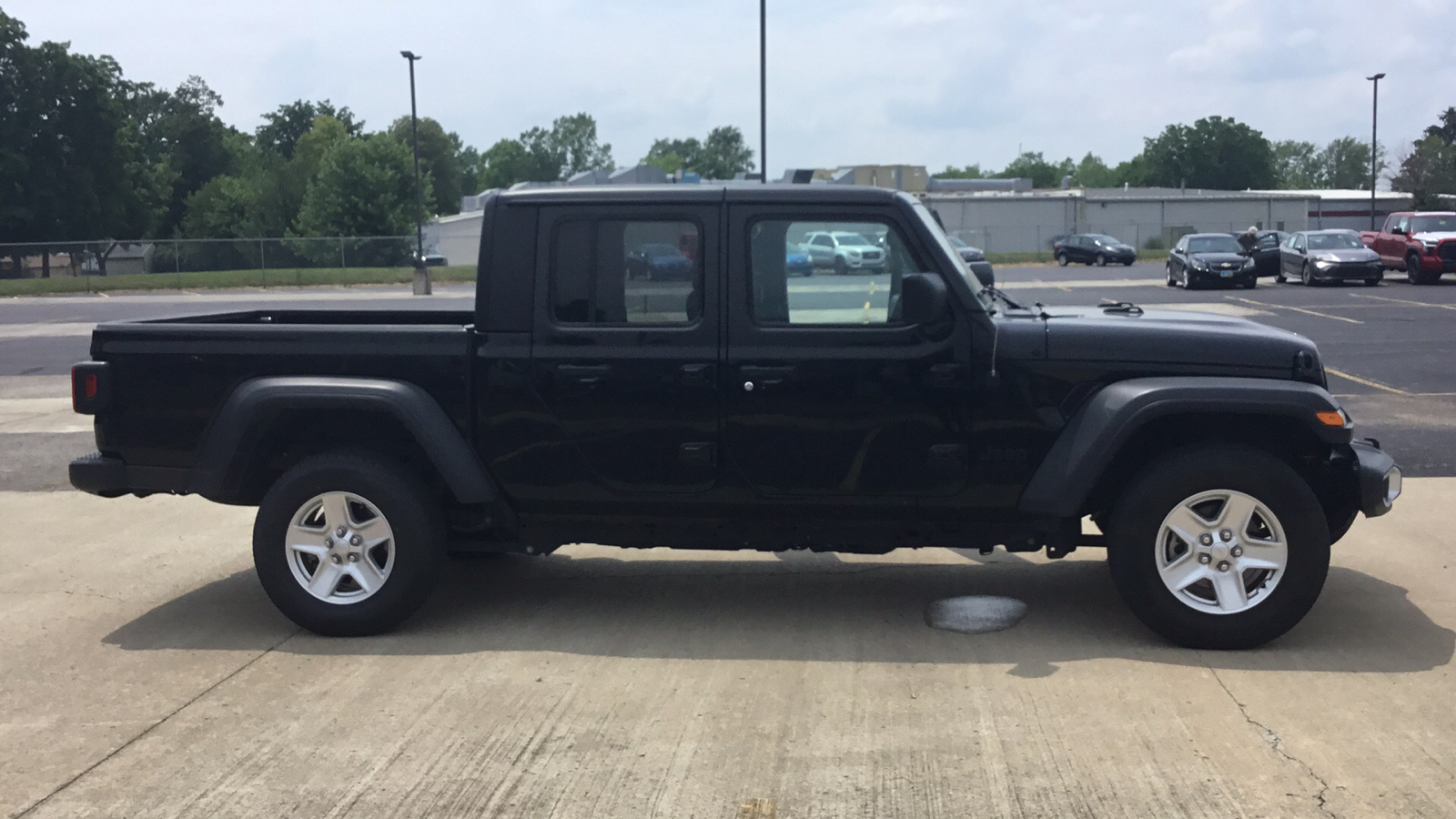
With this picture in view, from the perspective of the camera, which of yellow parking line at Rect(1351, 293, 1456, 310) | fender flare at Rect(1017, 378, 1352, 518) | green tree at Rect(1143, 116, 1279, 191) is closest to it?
fender flare at Rect(1017, 378, 1352, 518)

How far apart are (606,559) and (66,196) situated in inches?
3182

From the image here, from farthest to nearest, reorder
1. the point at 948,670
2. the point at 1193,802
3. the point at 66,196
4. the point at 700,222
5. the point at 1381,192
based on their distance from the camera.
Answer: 1. the point at 1381,192
2. the point at 66,196
3. the point at 700,222
4. the point at 948,670
5. the point at 1193,802

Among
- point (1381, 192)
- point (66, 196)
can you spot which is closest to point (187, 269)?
point (66, 196)

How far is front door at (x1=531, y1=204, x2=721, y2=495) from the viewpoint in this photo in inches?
216

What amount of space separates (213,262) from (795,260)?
48526mm

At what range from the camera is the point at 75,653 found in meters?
5.55

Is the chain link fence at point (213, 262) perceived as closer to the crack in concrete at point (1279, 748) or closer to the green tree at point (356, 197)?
the green tree at point (356, 197)

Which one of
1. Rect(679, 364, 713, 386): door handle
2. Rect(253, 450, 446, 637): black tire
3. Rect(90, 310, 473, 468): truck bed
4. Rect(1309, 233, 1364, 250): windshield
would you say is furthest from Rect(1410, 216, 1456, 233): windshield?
Rect(253, 450, 446, 637): black tire

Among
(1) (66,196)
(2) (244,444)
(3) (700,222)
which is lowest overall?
(2) (244,444)

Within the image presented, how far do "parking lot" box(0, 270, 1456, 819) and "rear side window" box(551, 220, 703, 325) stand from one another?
1421 millimetres

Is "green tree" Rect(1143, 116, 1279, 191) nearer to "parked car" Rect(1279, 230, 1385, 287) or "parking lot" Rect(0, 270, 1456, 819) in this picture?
"parked car" Rect(1279, 230, 1385, 287)

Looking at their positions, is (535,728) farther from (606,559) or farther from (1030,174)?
(1030,174)

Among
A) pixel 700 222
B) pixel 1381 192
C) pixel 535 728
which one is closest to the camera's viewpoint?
pixel 535 728

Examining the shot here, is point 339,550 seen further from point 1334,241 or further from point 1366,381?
point 1334,241
